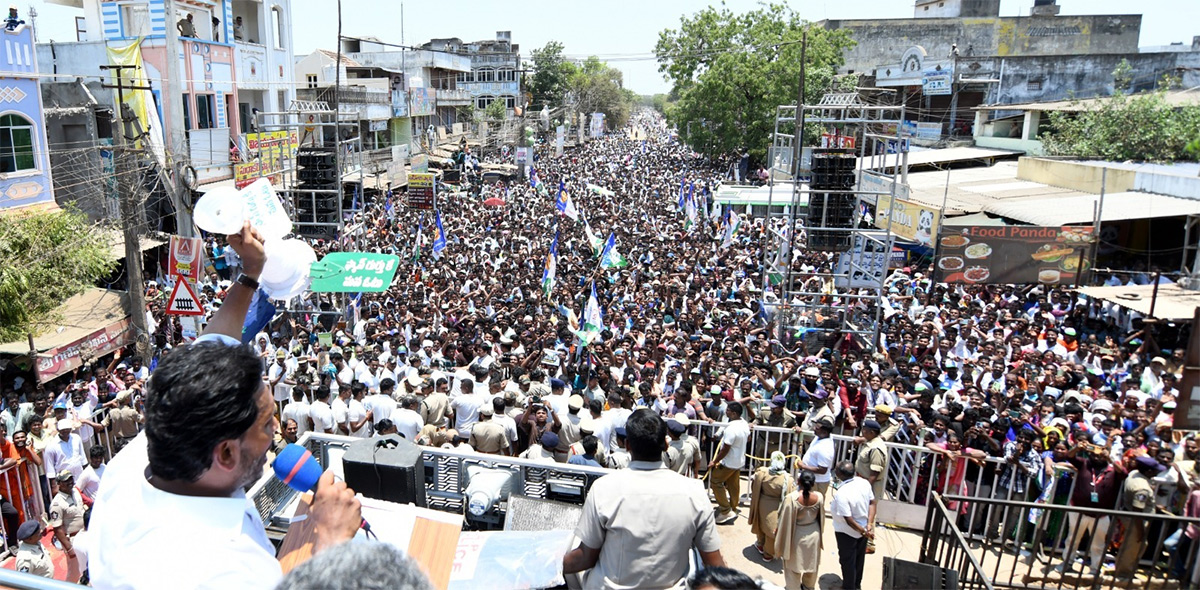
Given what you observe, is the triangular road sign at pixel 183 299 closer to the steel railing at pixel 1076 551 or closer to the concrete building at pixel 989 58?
the steel railing at pixel 1076 551

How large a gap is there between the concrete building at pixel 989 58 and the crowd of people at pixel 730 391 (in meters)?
17.8

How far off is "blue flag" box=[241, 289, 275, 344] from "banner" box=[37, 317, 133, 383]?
9.23 meters

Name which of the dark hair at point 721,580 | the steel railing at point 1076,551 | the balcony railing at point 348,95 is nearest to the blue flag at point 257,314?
the dark hair at point 721,580

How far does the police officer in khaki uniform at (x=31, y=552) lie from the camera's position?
5.43 meters

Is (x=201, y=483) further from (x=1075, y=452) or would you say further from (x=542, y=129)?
(x=542, y=129)

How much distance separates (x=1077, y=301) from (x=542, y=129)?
49626 mm

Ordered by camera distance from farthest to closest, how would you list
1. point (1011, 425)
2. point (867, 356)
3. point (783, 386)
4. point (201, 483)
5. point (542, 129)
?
1. point (542, 129)
2. point (867, 356)
3. point (783, 386)
4. point (1011, 425)
5. point (201, 483)

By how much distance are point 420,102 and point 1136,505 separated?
40.1 metres

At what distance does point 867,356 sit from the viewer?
427 inches

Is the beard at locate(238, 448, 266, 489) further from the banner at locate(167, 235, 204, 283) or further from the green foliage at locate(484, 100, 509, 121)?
the green foliage at locate(484, 100, 509, 121)

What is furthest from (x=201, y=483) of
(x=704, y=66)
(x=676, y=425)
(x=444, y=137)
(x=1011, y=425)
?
(x=444, y=137)

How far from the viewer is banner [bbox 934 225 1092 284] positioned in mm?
12414

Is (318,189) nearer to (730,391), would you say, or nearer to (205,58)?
(730,391)

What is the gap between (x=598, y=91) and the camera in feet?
260
